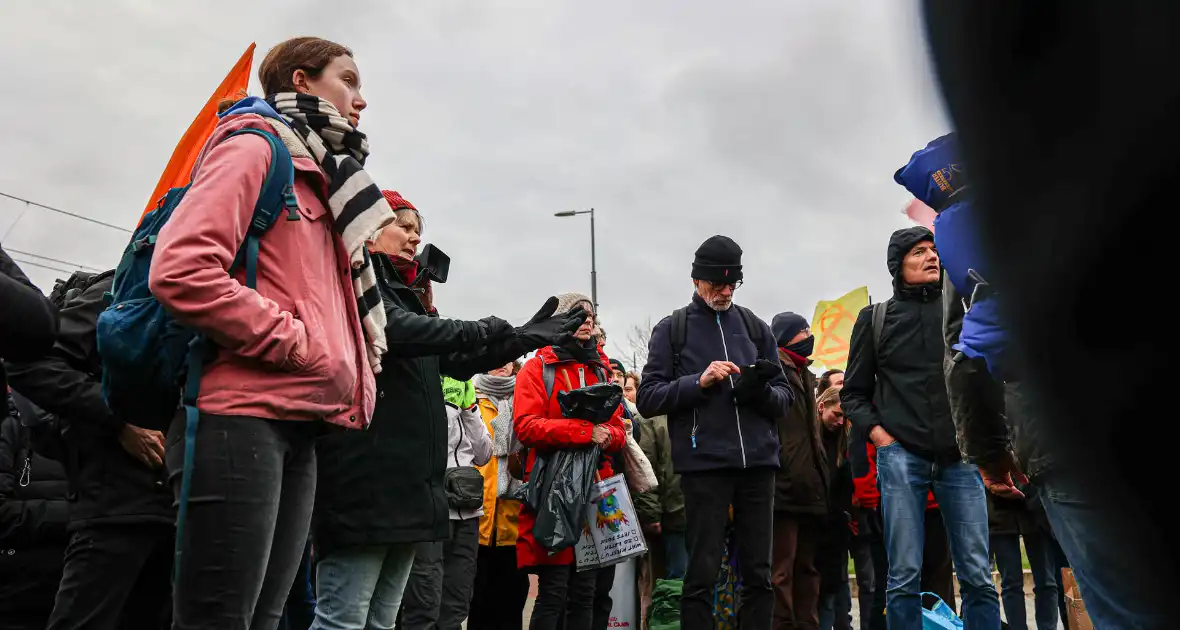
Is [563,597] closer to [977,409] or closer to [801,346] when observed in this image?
[801,346]

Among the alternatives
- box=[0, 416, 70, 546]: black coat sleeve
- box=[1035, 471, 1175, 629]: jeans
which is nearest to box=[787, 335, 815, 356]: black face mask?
box=[0, 416, 70, 546]: black coat sleeve

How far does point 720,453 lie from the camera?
5.52m

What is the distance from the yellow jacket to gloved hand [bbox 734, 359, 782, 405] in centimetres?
199

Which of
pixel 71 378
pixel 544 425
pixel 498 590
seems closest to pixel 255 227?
pixel 71 378

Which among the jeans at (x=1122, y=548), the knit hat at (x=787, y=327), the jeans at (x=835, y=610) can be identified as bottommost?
the jeans at (x=835, y=610)

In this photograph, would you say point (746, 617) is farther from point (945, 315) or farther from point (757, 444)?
point (945, 315)

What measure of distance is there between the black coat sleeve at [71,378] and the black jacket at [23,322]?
49.7 inches

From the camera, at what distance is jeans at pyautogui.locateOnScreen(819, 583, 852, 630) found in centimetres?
816

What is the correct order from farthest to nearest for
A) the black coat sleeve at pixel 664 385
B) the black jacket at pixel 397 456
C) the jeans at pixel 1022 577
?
the jeans at pixel 1022 577 → the black coat sleeve at pixel 664 385 → the black jacket at pixel 397 456

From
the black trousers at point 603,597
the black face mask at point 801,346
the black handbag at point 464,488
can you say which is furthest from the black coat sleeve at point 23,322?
the black face mask at point 801,346

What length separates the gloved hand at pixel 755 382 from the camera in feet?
18.3

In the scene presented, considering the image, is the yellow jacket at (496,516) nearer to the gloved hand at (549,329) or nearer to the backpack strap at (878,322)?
the backpack strap at (878,322)

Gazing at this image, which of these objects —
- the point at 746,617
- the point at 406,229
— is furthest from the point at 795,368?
the point at 406,229

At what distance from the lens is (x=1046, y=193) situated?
Answer: 0.70 metres
